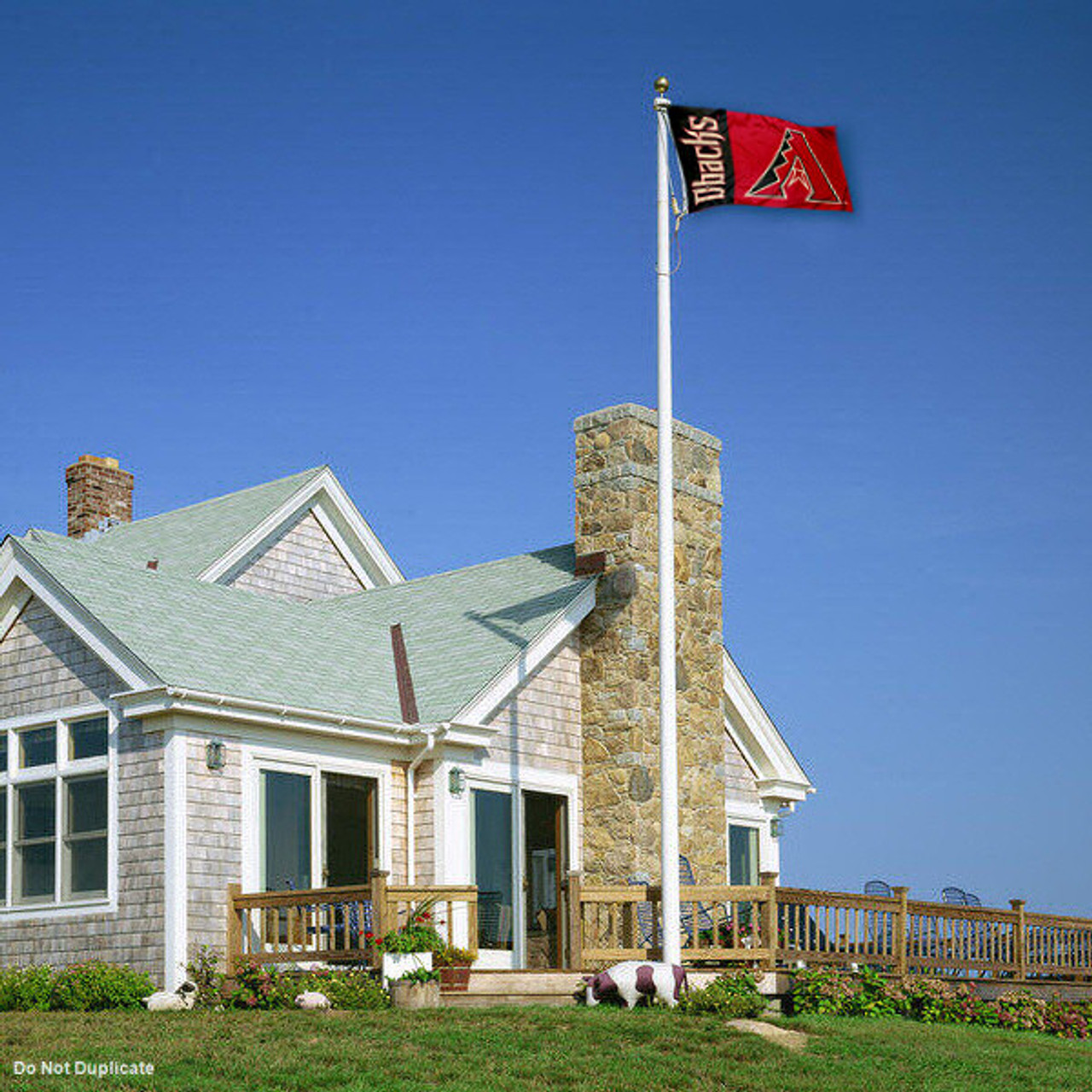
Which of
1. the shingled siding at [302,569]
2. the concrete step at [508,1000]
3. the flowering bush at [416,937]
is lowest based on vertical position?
the concrete step at [508,1000]

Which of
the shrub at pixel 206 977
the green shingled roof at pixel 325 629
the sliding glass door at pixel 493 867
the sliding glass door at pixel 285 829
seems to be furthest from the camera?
the sliding glass door at pixel 493 867

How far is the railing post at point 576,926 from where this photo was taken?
17.5 m

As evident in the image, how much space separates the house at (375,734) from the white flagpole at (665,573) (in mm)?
3161

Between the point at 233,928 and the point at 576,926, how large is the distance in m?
3.54

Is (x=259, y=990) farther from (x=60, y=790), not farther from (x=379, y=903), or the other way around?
(x=60, y=790)

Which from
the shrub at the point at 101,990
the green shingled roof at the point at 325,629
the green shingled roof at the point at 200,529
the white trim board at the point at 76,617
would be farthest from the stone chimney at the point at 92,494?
the shrub at the point at 101,990

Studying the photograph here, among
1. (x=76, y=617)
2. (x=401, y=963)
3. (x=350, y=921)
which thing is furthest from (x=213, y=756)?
(x=401, y=963)

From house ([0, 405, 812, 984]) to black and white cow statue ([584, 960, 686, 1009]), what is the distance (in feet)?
11.9

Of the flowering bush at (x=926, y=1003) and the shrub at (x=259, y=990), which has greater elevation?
the shrub at (x=259, y=990)

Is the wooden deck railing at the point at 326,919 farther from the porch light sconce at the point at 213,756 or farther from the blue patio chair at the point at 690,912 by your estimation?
the blue patio chair at the point at 690,912

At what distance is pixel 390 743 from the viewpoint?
19.2 metres

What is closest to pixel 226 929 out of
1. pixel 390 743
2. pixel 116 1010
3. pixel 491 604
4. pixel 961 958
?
pixel 116 1010

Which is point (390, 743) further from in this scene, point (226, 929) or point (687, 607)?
point (687, 607)

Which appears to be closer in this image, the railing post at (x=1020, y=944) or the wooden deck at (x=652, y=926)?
the wooden deck at (x=652, y=926)
